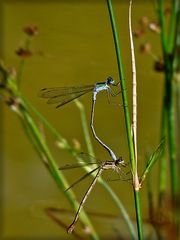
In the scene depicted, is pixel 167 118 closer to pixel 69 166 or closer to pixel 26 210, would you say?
pixel 69 166

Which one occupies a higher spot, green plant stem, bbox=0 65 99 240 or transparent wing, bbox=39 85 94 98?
transparent wing, bbox=39 85 94 98

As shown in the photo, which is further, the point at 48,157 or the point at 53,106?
the point at 53,106

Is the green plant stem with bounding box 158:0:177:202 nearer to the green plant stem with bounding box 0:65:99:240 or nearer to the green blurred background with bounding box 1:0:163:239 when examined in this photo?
the green plant stem with bounding box 0:65:99:240

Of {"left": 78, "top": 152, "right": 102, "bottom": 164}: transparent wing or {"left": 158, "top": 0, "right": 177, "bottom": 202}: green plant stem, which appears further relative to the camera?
{"left": 158, "top": 0, "right": 177, "bottom": 202}: green plant stem

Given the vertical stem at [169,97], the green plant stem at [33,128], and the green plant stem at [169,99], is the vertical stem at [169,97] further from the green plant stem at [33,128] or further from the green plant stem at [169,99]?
the green plant stem at [33,128]

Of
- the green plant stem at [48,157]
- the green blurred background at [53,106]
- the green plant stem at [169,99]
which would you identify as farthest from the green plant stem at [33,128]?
the green blurred background at [53,106]

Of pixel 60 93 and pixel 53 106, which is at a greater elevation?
pixel 60 93

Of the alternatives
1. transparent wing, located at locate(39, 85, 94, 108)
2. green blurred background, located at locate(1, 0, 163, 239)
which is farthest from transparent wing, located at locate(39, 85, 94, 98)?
green blurred background, located at locate(1, 0, 163, 239)

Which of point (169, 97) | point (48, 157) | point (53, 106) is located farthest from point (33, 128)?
point (53, 106)

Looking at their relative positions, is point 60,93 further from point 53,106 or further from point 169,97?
point 53,106

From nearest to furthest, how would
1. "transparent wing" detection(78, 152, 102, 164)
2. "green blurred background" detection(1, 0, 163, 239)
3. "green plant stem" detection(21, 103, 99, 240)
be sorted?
1. "transparent wing" detection(78, 152, 102, 164)
2. "green plant stem" detection(21, 103, 99, 240)
3. "green blurred background" detection(1, 0, 163, 239)
